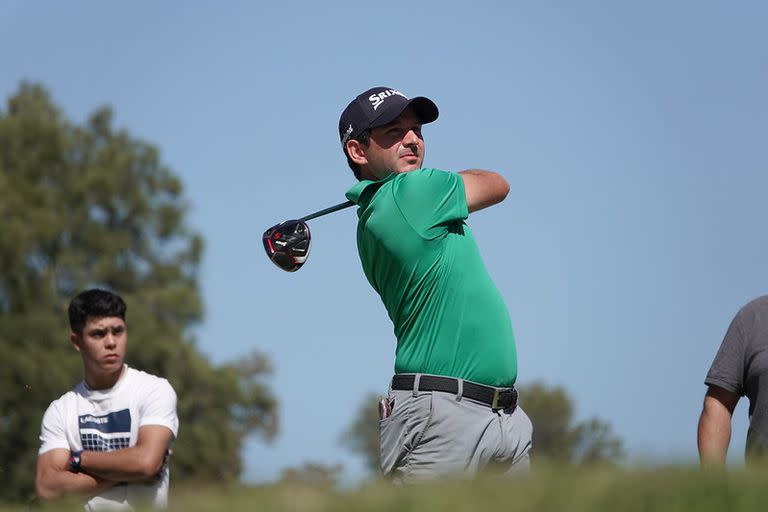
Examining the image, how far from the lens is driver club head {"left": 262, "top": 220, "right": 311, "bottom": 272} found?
7.18 meters

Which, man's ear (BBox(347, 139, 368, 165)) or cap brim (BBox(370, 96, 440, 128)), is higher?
cap brim (BBox(370, 96, 440, 128))

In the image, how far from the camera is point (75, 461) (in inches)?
290

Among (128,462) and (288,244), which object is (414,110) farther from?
(128,462)

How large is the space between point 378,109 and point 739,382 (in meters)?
2.31

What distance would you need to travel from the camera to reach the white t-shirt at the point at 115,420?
7477 millimetres

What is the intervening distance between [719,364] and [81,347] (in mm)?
3704

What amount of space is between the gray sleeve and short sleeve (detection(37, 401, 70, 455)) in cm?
364

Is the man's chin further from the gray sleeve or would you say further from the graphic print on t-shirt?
the graphic print on t-shirt

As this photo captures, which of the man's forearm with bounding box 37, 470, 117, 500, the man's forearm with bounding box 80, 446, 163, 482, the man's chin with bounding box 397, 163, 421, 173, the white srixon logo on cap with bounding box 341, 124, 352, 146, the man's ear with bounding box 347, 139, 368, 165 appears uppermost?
the white srixon logo on cap with bounding box 341, 124, 352, 146

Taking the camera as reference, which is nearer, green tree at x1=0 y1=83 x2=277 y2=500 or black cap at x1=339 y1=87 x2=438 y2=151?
black cap at x1=339 y1=87 x2=438 y2=151

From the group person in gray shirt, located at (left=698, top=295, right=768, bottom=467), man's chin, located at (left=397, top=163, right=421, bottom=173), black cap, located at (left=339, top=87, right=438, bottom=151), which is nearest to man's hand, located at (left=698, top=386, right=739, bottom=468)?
person in gray shirt, located at (left=698, top=295, right=768, bottom=467)

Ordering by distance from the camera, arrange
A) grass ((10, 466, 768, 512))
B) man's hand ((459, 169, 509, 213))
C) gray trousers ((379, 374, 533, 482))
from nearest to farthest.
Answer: grass ((10, 466, 768, 512)) < gray trousers ((379, 374, 533, 482)) < man's hand ((459, 169, 509, 213))

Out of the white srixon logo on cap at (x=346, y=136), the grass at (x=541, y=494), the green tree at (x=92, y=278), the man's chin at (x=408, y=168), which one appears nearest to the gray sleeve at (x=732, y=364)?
the man's chin at (x=408, y=168)

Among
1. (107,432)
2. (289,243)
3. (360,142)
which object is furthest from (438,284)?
(107,432)
